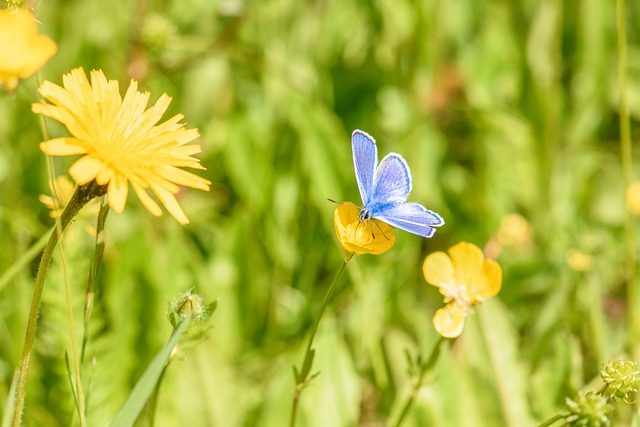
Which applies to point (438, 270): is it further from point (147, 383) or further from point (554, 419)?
Result: point (147, 383)

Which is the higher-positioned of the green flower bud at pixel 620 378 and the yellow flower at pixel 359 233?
the yellow flower at pixel 359 233

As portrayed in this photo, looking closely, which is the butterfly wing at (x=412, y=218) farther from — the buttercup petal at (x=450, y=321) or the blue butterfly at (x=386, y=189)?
the buttercup petal at (x=450, y=321)

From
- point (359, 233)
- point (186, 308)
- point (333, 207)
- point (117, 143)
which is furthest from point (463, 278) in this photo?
point (333, 207)

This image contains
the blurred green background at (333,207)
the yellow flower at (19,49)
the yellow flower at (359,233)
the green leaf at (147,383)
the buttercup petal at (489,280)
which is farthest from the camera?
the blurred green background at (333,207)

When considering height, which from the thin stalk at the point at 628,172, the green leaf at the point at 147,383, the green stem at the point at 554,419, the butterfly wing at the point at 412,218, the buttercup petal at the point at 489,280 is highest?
the thin stalk at the point at 628,172

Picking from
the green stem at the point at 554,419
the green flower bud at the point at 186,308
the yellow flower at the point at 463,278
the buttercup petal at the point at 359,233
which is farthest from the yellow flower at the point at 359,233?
the green stem at the point at 554,419

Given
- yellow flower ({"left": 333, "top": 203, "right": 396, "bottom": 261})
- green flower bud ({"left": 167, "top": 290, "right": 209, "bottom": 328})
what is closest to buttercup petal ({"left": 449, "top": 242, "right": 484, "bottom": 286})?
yellow flower ({"left": 333, "top": 203, "right": 396, "bottom": 261})

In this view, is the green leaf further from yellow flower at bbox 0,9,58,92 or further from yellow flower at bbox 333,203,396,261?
yellow flower at bbox 0,9,58,92
